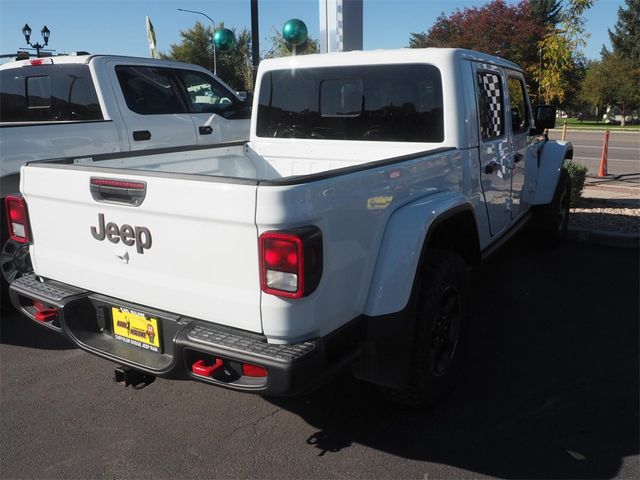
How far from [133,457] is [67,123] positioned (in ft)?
10.9

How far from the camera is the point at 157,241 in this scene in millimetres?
2455

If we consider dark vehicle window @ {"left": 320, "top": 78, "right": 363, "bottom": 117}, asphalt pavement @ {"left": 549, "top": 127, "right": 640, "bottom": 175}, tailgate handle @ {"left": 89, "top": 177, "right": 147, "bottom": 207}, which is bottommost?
asphalt pavement @ {"left": 549, "top": 127, "right": 640, "bottom": 175}

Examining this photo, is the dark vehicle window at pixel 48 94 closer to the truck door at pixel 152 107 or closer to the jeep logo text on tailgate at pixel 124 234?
the truck door at pixel 152 107

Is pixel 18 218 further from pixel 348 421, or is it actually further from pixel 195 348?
pixel 348 421

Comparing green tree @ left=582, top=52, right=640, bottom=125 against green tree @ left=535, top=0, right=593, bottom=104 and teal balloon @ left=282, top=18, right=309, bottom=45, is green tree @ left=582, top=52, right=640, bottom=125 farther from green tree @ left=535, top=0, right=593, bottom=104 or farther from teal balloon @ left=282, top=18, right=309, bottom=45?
teal balloon @ left=282, top=18, right=309, bottom=45

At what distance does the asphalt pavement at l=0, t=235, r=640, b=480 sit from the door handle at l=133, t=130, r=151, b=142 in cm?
220

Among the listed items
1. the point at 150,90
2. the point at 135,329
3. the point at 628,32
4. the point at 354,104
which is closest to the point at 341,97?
the point at 354,104

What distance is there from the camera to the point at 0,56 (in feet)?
26.4

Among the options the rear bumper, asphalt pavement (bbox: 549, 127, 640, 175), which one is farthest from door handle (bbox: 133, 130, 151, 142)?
asphalt pavement (bbox: 549, 127, 640, 175)

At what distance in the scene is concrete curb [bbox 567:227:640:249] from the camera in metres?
6.33

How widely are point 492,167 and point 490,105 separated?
48cm

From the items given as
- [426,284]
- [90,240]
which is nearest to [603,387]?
[426,284]

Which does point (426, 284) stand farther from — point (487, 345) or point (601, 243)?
point (601, 243)

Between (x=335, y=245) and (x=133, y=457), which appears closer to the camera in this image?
(x=335, y=245)
